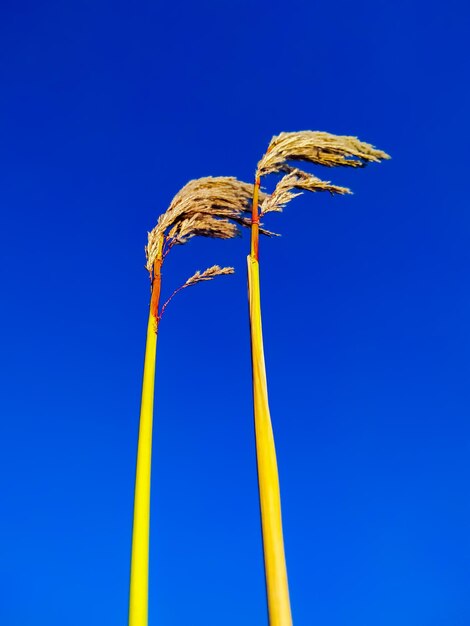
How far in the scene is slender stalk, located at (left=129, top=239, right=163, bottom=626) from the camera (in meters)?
3.91

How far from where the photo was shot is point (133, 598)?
154 inches

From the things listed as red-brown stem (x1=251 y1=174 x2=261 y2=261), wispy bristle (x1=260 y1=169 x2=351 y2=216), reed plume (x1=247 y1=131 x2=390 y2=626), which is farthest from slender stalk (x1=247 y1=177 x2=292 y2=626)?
wispy bristle (x1=260 y1=169 x2=351 y2=216)

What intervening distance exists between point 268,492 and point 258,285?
4.92ft

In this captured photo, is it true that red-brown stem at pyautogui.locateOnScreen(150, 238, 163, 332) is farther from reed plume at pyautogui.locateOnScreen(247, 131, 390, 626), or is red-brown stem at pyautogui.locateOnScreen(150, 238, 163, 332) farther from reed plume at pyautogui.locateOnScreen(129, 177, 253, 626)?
reed plume at pyautogui.locateOnScreen(247, 131, 390, 626)

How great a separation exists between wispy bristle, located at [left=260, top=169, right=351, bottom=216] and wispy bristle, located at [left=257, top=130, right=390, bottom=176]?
15 cm

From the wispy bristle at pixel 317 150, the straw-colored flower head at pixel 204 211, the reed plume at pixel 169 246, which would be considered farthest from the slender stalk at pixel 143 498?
the wispy bristle at pixel 317 150

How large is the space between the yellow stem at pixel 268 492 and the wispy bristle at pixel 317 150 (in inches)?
59.2

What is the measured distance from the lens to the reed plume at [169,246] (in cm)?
418

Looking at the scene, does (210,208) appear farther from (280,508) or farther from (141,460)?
(280,508)

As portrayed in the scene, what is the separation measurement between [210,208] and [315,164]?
44.2 inches

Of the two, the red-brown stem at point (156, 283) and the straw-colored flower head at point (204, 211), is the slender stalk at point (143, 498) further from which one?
the straw-colored flower head at point (204, 211)

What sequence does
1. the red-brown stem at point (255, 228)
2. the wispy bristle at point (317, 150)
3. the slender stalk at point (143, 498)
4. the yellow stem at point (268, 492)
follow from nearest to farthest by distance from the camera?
the yellow stem at point (268, 492), the slender stalk at point (143, 498), the red-brown stem at point (255, 228), the wispy bristle at point (317, 150)

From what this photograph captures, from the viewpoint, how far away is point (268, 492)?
3.46 m

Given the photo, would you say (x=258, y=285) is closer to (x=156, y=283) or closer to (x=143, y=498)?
A: (x=156, y=283)
